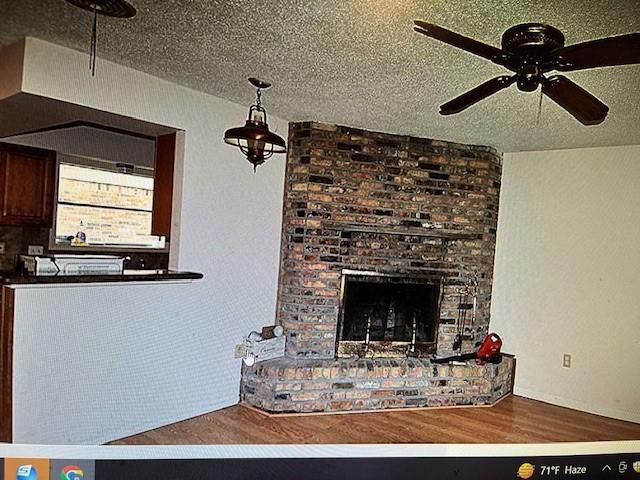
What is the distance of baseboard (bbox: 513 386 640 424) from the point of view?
9.33 feet

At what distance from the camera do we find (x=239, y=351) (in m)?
2.73

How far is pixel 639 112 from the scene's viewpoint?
2.26 metres

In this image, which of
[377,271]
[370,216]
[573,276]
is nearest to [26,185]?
[370,216]

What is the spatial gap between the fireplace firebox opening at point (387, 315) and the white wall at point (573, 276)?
59 cm

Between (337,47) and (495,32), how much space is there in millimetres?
537

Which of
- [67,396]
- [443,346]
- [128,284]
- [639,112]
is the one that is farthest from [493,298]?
[67,396]

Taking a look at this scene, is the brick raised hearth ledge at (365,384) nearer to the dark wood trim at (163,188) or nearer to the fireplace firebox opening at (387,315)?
the fireplace firebox opening at (387,315)

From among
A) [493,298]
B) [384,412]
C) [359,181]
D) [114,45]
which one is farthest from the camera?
[493,298]

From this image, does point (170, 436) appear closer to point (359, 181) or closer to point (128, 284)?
point (128, 284)

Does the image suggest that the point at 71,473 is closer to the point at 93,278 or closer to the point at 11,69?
the point at 11,69

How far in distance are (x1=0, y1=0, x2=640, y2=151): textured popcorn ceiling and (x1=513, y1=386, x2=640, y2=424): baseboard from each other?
1.64 m

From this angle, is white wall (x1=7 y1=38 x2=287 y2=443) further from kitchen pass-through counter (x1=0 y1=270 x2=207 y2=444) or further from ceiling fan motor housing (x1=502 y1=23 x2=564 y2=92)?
ceiling fan motor housing (x1=502 y1=23 x2=564 y2=92)

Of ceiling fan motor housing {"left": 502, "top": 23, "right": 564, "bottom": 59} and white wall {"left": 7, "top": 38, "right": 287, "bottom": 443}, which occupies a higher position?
ceiling fan motor housing {"left": 502, "top": 23, "right": 564, "bottom": 59}

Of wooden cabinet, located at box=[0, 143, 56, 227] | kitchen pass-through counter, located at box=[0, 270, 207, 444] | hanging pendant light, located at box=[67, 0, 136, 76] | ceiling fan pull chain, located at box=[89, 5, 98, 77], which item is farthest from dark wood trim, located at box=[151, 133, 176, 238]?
wooden cabinet, located at box=[0, 143, 56, 227]
